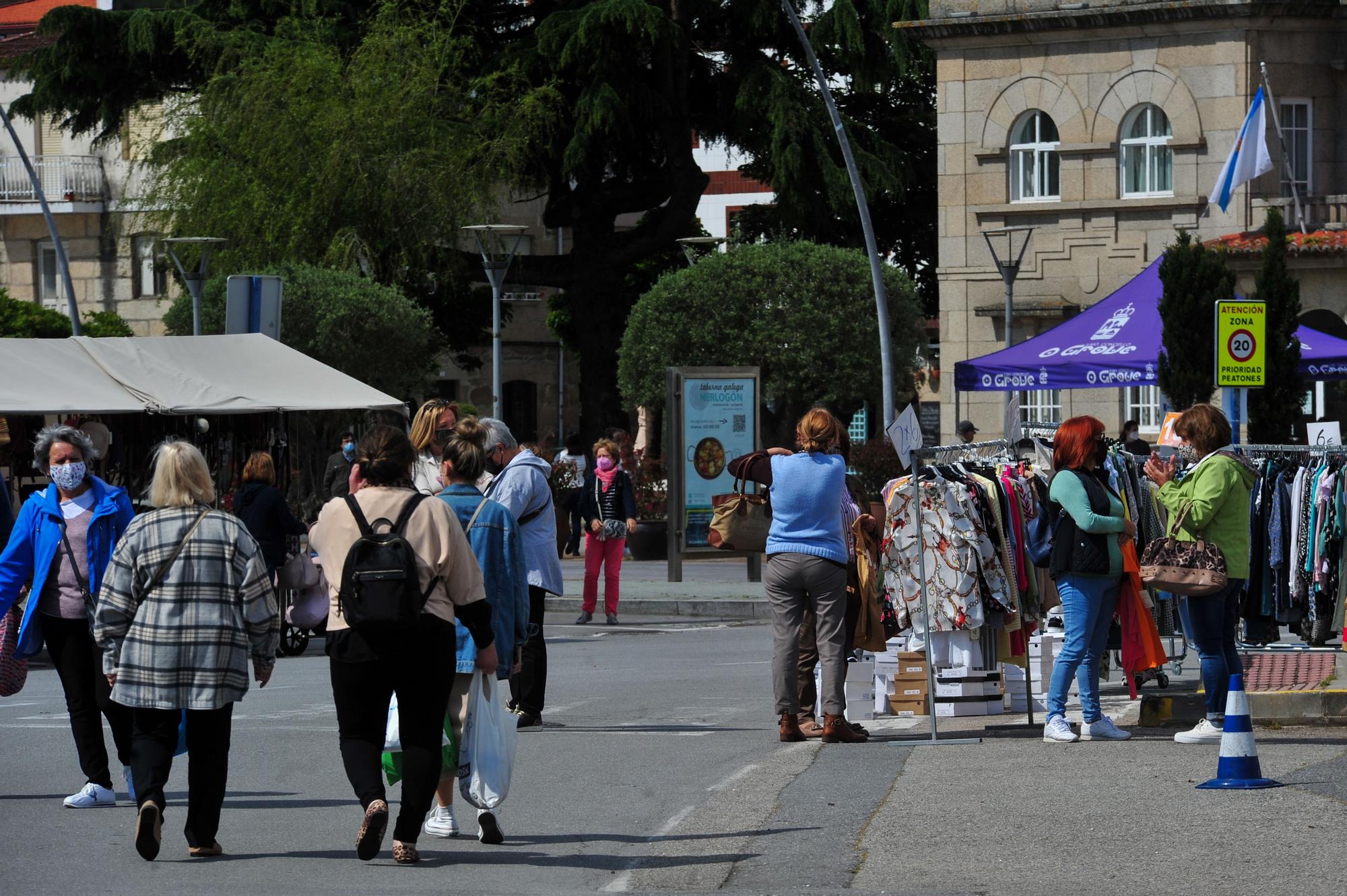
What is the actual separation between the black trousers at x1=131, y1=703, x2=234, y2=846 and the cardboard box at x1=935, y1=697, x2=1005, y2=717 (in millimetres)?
5253

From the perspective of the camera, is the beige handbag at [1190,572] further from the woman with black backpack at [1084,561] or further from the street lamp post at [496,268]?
the street lamp post at [496,268]

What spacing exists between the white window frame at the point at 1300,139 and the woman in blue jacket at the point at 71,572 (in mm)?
28182

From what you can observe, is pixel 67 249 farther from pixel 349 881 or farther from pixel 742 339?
pixel 349 881

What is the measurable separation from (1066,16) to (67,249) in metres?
33.4

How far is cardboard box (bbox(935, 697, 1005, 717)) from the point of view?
41.0 ft

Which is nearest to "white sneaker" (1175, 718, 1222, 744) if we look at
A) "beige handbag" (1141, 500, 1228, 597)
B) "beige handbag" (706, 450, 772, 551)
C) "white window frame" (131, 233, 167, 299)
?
"beige handbag" (1141, 500, 1228, 597)

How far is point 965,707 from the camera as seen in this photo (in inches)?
493

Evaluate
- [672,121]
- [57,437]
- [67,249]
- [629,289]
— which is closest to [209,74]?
[672,121]

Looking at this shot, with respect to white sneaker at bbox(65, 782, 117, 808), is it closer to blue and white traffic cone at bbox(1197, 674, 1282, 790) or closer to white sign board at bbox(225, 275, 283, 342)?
blue and white traffic cone at bbox(1197, 674, 1282, 790)

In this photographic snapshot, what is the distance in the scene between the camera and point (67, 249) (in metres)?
59.7

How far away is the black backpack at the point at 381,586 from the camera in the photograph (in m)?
7.73

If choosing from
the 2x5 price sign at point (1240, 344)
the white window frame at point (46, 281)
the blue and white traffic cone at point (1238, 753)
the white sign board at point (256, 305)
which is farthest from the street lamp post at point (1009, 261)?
the white window frame at point (46, 281)

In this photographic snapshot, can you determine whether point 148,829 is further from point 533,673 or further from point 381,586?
point 533,673

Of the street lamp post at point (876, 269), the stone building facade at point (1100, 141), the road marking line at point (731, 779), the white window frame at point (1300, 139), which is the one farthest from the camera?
the white window frame at point (1300, 139)
